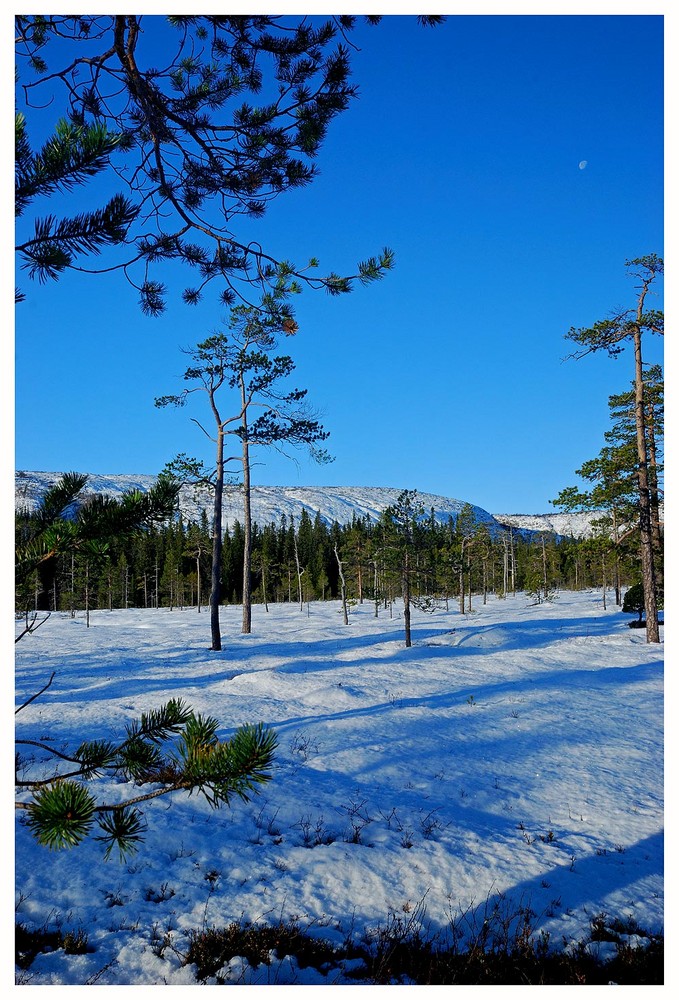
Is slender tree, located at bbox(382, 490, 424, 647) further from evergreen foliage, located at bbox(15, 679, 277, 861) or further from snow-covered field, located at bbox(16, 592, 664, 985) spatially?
evergreen foliage, located at bbox(15, 679, 277, 861)

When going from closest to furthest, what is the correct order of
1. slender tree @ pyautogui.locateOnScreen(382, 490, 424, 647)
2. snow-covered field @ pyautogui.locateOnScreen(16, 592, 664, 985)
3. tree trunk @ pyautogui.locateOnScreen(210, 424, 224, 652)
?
snow-covered field @ pyautogui.locateOnScreen(16, 592, 664, 985), tree trunk @ pyautogui.locateOnScreen(210, 424, 224, 652), slender tree @ pyautogui.locateOnScreen(382, 490, 424, 647)

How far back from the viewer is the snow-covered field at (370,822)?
14.1 ft

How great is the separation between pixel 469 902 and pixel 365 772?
9.78 ft

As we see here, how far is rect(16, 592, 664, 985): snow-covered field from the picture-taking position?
14.1ft

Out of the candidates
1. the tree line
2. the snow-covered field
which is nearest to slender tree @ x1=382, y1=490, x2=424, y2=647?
the tree line

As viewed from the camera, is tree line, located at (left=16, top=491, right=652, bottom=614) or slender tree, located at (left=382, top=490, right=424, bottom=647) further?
slender tree, located at (left=382, top=490, right=424, bottom=647)

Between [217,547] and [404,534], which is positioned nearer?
[217,547]

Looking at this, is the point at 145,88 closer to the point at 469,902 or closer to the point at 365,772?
the point at 469,902

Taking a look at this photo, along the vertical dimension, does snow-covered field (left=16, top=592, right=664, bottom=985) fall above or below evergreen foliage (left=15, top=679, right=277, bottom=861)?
below

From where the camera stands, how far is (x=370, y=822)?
6.01 m

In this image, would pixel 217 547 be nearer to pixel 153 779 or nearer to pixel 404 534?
pixel 404 534

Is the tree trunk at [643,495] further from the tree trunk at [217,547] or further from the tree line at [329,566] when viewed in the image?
the tree trunk at [217,547]

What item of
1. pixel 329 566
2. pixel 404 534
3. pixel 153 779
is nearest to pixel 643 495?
pixel 404 534

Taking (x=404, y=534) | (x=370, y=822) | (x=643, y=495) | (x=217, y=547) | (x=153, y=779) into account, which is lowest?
(x=370, y=822)
